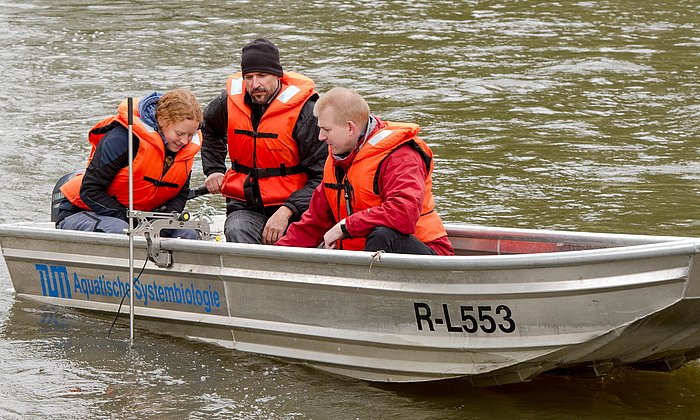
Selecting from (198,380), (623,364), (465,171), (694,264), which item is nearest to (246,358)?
(198,380)

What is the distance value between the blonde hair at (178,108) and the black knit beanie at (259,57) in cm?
32

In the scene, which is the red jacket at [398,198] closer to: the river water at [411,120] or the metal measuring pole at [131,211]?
the river water at [411,120]

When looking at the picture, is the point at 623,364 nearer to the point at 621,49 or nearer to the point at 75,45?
the point at 621,49

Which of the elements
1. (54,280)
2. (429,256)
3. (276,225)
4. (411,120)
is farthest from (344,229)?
(411,120)

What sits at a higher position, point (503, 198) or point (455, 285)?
point (455, 285)

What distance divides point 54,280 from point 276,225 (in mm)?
1316

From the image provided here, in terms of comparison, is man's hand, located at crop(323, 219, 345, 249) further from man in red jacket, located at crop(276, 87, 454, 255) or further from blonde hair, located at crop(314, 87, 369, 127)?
blonde hair, located at crop(314, 87, 369, 127)

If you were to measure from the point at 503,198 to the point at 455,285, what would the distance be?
3.78 m

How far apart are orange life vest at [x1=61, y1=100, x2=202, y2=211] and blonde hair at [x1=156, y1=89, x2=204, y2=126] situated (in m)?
0.14

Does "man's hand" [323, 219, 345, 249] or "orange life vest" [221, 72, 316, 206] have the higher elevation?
"orange life vest" [221, 72, 316, 206]

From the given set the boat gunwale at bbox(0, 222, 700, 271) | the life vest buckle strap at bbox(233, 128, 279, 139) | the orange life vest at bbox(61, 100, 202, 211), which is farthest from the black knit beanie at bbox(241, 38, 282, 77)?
the boat gunwale at bbox(0, 222, 700, 271)

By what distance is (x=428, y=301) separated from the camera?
16.5 feet

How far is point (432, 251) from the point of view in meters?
5.32

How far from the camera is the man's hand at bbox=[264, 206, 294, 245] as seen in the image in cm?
604
